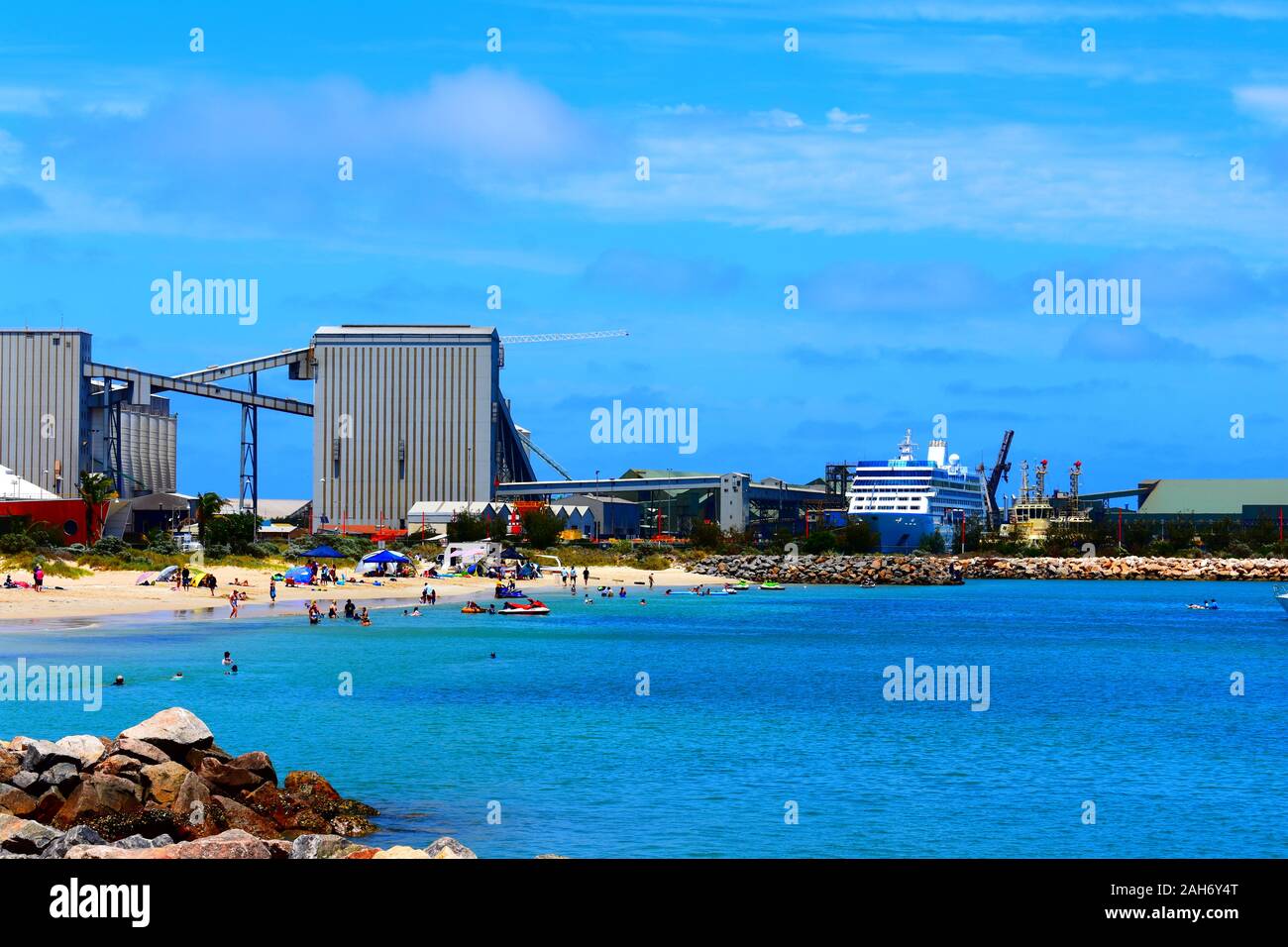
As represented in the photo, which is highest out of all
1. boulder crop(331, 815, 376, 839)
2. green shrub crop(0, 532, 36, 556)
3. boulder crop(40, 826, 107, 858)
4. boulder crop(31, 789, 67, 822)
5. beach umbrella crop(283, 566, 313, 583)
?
green shrub crop(0, 532, 36, 556)

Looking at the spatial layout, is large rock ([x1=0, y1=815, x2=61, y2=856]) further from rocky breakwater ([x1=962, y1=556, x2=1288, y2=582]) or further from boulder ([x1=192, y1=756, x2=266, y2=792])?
rocky breakwater ([x1=962, y1=556, x2=1288, y2=582])

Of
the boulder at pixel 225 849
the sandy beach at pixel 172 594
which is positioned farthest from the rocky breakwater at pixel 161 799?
the sandy beach at pixel 172 594

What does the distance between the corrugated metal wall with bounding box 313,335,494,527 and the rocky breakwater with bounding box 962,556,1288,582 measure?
6705 cm

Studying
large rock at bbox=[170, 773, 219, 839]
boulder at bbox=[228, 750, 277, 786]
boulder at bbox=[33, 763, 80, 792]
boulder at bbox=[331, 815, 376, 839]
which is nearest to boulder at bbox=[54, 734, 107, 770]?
boulder at bbox=[33, 763, 80, 792]

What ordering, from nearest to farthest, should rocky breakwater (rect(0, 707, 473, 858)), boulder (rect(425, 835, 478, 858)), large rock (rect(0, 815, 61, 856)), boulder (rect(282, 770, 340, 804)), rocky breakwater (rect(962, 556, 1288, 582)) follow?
boulder (rect(425, 835, 478, 858))
large rock (rect(0, 815, 61, 856))
rocky breakwater (rect(0, 707, 473, 858))
boulder (rect(282, 770, 340, 804))
rocky breakwater (rect(962, 556, 1288, 582))

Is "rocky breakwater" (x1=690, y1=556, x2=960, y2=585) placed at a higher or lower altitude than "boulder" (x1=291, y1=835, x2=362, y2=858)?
lower

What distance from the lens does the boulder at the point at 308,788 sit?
23047 millimetres

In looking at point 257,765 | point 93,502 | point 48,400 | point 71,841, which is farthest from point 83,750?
point 48,400

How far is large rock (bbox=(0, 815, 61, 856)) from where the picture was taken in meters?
17.2

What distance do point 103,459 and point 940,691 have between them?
149 meters

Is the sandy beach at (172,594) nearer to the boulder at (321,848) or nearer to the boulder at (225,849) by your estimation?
the boulder at (321,848)

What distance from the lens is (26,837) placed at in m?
17.5
